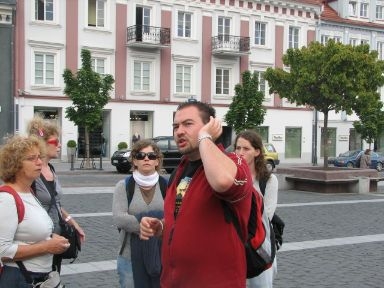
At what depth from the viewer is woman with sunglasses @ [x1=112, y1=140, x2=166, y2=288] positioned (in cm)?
418

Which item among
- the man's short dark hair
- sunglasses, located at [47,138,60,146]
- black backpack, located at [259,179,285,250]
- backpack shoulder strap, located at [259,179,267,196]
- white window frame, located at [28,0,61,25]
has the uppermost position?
white window frame, located at [28,0,61,25]

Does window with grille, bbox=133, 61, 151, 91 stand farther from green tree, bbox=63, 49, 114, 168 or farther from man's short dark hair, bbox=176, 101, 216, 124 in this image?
man's short dark hair, bbox=176, 101, 216, 124

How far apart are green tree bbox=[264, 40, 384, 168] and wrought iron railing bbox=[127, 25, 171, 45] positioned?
14874 mm

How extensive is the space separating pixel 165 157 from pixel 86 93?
483 centimetres

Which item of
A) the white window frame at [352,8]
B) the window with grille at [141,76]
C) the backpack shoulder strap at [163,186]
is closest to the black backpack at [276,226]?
the backpack shoulder strap at [163,186]

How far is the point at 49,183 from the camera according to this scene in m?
4.30

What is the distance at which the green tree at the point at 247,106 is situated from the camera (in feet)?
104

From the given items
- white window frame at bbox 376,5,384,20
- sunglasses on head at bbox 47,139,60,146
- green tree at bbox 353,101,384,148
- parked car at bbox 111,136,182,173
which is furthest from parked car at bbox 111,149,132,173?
white window frame at bbox 376,5,384,20

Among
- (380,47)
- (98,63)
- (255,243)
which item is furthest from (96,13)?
(255,243)

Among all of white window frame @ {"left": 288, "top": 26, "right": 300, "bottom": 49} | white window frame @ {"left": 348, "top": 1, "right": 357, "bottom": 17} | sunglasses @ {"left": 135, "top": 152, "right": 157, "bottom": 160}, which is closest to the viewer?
sunglasses @ {"left": 135, "top": 152, "right": 157, "bottom": 160}

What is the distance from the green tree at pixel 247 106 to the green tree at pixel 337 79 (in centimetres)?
1147

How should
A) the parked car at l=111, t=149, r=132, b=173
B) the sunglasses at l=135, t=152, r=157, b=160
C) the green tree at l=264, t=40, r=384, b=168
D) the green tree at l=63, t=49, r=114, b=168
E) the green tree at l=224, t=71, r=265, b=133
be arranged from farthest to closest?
the green tree at l=224, t=71, r=265, b=133 < the green tree at l=63, t=49, r=114, b=168 < the parked car at l=111, t=149, r=132, b=173 < the green tree at l=264, t=40, r=384, b=168 < the sunglasses at l=135, t=152, r=157, b=160

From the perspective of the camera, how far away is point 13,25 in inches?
1172

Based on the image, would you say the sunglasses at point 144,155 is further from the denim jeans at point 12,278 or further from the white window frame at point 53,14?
the white window frame at point 53,14
